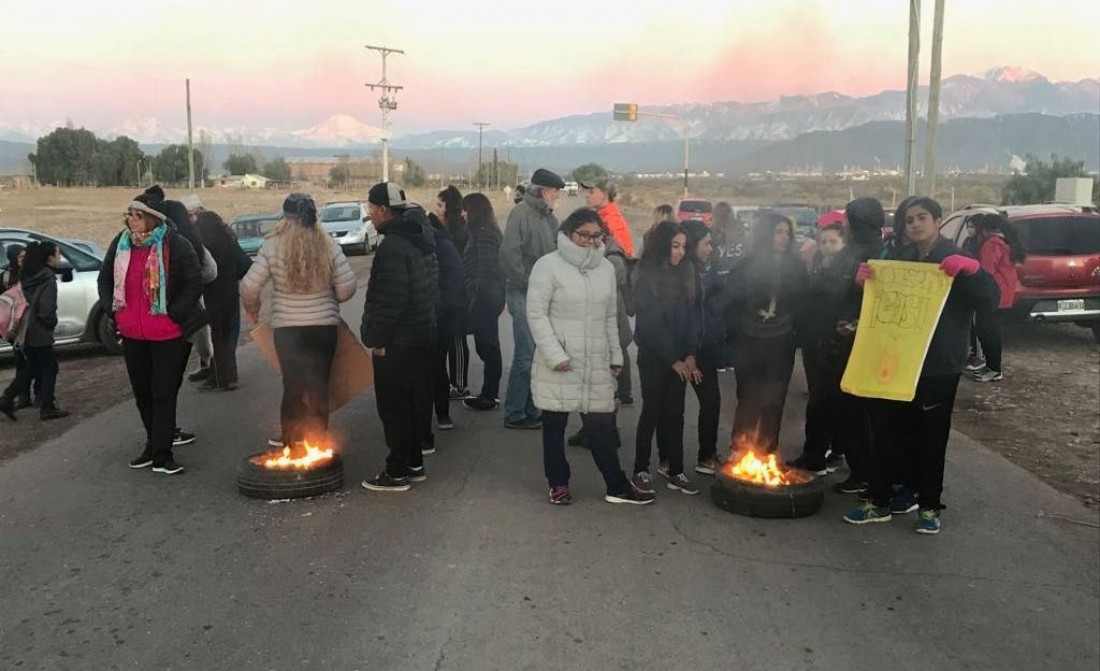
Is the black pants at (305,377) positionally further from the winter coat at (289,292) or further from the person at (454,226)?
the person at (454,226)

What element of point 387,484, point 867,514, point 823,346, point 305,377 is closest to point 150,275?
point 305,377

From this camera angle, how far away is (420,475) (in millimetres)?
6180

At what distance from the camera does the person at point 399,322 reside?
A: 578 cm

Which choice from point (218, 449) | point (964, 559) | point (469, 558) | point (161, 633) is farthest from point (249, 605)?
point (964, 559)

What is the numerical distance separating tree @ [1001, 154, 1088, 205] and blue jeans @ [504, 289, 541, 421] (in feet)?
118

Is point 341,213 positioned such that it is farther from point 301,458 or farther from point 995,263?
point 301,458

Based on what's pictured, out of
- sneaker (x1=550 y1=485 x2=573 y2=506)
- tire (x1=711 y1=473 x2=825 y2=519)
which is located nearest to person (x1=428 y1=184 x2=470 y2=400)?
sneaker (x1=550 y1=485 x2=573 y2=506)

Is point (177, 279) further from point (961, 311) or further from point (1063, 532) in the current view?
point (1063, 532)

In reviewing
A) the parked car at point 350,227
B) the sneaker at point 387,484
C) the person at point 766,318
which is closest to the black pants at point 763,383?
the person at point 766,318

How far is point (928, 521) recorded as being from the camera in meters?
5.30

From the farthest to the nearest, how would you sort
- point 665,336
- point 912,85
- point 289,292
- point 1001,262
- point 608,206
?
point 912,85, point 1001,262, point 608,206, point 289,292, point 665,336

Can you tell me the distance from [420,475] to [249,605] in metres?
2.04

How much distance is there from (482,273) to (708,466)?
2.68 metres

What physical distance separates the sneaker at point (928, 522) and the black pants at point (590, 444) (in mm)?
1753
